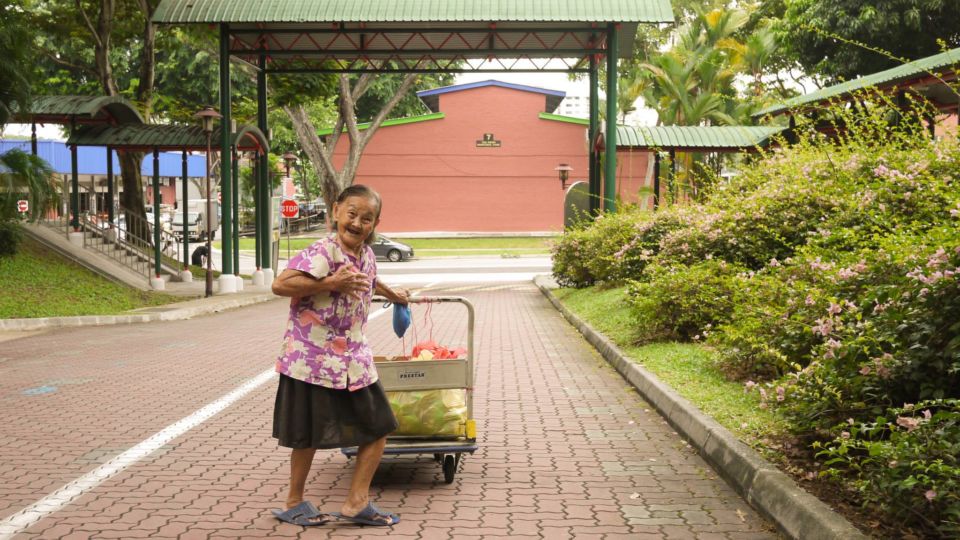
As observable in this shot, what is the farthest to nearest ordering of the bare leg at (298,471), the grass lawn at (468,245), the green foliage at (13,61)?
1. the grass lawn at (468,245)
2. the green foliage at (13,61)
3. the bare leg at (298,471)

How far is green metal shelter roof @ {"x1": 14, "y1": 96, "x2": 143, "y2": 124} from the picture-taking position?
75.9 feet

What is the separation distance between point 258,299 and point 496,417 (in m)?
16.4

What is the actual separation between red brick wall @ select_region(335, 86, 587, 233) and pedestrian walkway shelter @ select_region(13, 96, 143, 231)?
98.5 ft

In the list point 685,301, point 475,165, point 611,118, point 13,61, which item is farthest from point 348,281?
point 475,165

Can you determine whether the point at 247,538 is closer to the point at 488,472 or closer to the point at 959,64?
the point at 488,472

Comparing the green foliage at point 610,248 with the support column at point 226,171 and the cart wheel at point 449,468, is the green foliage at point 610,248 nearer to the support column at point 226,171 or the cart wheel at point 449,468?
the support column at point 226,171

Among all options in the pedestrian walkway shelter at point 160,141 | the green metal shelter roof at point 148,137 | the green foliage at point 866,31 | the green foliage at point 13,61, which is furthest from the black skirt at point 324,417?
the green foliage at point 866,31

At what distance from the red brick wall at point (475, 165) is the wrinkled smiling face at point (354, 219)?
5034 cm

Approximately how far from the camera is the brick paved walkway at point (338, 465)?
526 centimetres

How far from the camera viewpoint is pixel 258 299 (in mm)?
23938

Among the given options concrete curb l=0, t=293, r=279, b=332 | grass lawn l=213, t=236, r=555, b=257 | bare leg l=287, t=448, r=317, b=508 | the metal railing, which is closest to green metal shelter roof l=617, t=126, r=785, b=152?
concrete curb l=0, t=293, r=279, b=332

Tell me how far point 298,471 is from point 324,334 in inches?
28.4

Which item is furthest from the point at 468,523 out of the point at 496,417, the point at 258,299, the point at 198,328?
the point at 258,299

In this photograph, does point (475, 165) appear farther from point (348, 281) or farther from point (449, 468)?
point (348, 281)
